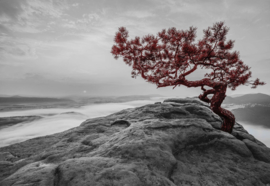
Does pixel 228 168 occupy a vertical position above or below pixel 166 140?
below

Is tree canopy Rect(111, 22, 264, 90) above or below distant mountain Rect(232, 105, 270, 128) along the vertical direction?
above

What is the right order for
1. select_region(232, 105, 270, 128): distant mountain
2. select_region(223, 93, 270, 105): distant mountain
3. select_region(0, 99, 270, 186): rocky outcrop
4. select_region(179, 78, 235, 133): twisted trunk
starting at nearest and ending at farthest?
select_region(0, 99, 270, 186): rocky outcrop < select_region(179, 78, 235, 133): twisted trunk < select_region(232, 105, 270, 128): distant mountain < select_region(223, 93, 270, 105): distant mountain

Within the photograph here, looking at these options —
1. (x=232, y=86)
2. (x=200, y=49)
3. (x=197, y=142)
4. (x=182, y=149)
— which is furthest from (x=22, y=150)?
(x=232, y=86)

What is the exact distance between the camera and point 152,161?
469cm

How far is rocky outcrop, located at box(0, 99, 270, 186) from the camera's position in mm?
3891

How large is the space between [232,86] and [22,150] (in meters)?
17.2

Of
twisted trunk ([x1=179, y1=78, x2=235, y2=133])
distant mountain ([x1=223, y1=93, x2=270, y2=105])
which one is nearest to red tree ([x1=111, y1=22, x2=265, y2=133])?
twisted trunk ([x1=179, y1=78, x2=235, y2=133])

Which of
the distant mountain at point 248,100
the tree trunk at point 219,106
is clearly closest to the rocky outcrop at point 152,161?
the tree trunk at point 219,106

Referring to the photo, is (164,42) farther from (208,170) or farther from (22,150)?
(22,150)

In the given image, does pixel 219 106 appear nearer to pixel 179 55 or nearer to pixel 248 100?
pixel 179 55

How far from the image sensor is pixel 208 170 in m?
5.28

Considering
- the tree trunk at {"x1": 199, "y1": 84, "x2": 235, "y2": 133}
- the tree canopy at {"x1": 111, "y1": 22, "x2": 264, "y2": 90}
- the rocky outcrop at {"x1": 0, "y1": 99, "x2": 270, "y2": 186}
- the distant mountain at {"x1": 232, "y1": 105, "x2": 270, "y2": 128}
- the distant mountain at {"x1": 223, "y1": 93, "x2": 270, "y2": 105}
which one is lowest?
the distant mountain at {"x1": 232, "y1": 105, "x2": 270, "y2": 128}

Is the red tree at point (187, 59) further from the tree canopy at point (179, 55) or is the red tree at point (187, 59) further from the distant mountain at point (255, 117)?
the distant mountain at point (255, 117)

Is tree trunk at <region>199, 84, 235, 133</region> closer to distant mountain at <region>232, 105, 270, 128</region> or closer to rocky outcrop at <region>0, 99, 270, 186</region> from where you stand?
rocky outcrop at <region>0, 99, 270, 186</region>
